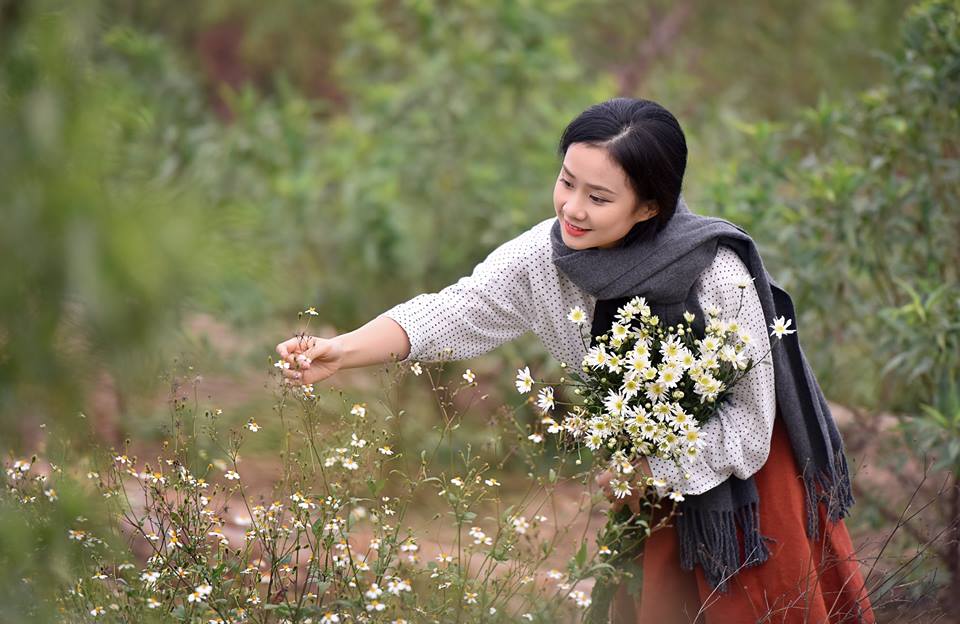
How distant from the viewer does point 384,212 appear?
14.5 ft

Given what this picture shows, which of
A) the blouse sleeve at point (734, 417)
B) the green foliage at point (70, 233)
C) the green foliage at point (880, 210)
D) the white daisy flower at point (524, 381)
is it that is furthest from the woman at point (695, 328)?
the green foliage at point (880, 210)

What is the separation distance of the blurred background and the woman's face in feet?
1.71

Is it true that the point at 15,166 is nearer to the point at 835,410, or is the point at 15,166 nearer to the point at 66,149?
the point at 66,149

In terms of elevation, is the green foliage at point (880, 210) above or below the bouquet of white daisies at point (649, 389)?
above

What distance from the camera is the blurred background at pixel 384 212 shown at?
3.29 ft

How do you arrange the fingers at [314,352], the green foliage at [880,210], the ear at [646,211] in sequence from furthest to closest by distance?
the green foliage at [880,210]
the ear at [646,211]
the fingers at [314,352]

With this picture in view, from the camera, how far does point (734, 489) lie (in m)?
2.03

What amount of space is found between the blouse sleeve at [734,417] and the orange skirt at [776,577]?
115mm

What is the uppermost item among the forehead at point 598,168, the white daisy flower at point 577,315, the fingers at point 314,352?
the forehead at point 598,168

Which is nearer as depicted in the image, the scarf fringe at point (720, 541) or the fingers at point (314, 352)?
the fingers at point (314, 352)

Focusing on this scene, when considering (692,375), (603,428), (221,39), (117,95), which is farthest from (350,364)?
(221,39)

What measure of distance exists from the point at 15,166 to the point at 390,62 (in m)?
4.17

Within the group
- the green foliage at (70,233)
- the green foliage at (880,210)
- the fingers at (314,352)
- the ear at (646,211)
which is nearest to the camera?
the green foliage at (70,233)

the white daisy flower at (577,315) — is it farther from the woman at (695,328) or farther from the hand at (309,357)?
the hand at (309,357)
